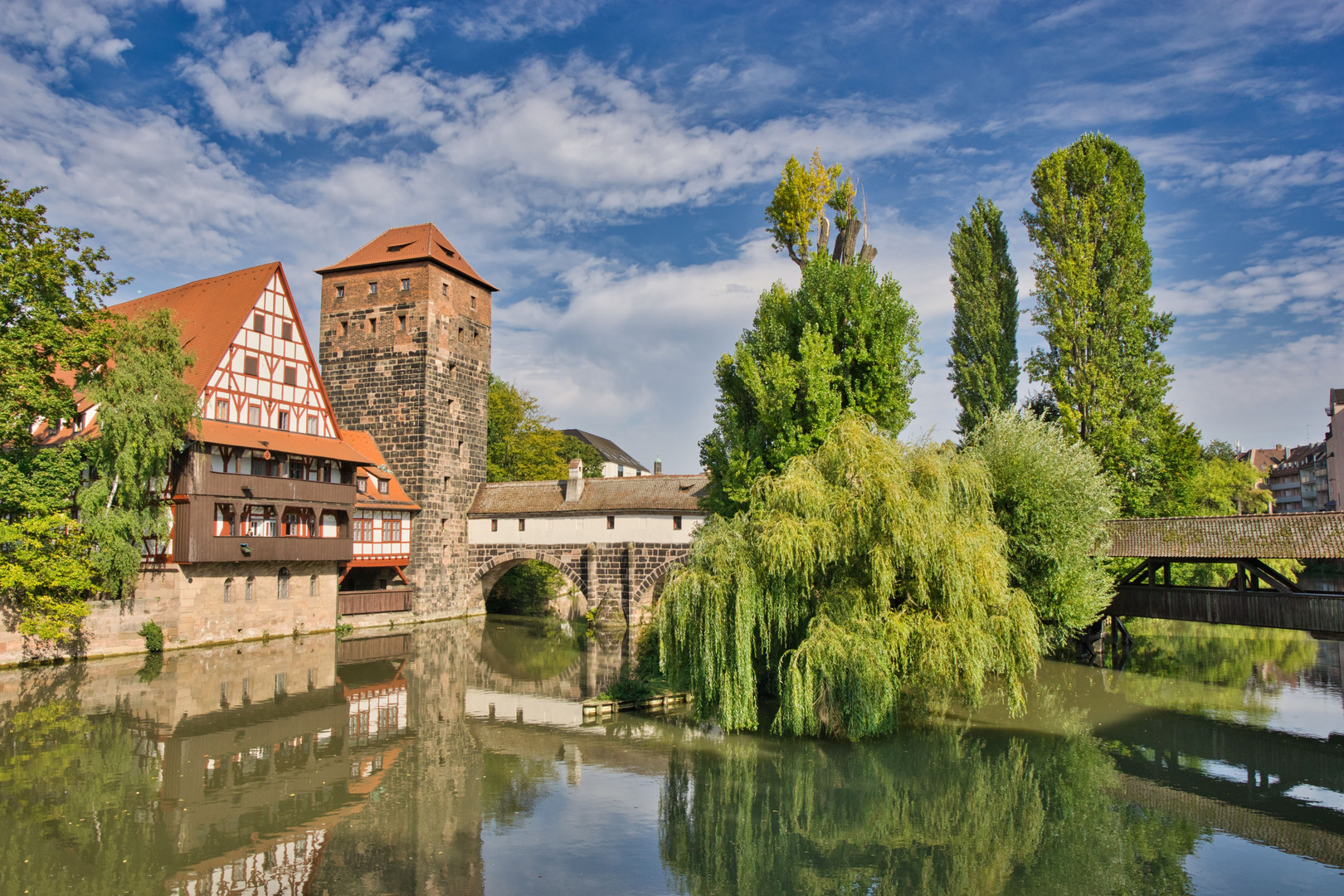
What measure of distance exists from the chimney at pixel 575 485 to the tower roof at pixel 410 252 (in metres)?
9.07

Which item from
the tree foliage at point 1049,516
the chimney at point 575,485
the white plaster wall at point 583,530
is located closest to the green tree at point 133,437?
the white plaster wall at point 583,530

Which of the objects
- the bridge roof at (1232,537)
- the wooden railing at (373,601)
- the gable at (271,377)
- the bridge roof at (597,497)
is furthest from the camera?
the bridge roof at (597,497)

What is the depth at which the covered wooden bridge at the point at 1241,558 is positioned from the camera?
17016 millimetres

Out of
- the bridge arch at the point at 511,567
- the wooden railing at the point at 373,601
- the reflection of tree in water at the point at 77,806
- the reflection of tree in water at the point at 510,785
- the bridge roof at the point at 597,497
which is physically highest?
the bridge roof at the point at 597,497

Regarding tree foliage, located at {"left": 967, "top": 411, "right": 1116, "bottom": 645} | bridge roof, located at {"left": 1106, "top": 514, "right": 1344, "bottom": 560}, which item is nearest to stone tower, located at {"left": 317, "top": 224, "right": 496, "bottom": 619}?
tree foliage, located at {"left": 967, "top": 411, "right": 1116, "bottom": 645}

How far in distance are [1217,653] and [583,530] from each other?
22.0 m

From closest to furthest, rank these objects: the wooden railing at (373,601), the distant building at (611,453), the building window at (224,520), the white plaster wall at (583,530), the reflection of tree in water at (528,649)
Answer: the reflection of tree in water at (528,649) < the building window at (224,520) < the wooden railing at (373,601) < the white plaster wall at (583,530) < the distant building at (611,453)

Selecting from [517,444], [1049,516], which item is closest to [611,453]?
[517,444]

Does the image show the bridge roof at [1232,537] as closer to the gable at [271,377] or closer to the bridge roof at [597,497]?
the bridge roof at [597,497]

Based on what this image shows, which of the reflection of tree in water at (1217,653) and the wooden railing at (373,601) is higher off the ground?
the wooden railing at (373,601)

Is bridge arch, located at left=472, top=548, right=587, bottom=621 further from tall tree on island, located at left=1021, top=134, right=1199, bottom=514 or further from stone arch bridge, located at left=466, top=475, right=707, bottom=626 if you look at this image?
tall tree on island, located at left=1021, top=134, right=1199, bottom=514

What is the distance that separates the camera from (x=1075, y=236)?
26.2m

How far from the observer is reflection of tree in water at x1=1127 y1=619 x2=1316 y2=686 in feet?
70.3

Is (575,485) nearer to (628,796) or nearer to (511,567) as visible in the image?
(511,567)
